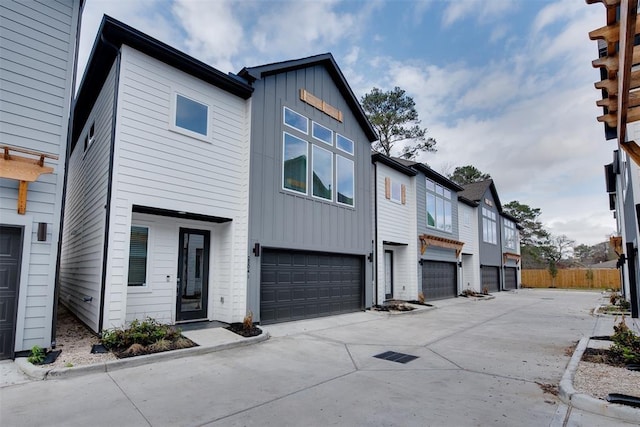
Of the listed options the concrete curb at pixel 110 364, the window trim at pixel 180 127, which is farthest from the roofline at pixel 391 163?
the concrete curb at pixel 110 364

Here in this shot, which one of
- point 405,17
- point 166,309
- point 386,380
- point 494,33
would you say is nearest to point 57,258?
point 166,309

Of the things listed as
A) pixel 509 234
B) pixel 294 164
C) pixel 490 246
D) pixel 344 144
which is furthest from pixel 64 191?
pixel 509 234

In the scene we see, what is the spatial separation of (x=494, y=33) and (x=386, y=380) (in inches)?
500

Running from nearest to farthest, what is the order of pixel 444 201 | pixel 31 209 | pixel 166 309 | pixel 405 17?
pixel 31 209 < pixel 166 309 < pixel 405 17 < pixel 444 201

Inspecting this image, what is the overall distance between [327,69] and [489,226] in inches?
718

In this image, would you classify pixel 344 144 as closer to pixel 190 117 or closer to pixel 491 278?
pixel 190 117

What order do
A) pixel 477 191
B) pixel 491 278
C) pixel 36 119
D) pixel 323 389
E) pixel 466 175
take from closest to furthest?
pixel 323 389
pixel 36 119
pixel 477 191
pixel 491 278
pixel 466 175

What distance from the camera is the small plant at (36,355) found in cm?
479

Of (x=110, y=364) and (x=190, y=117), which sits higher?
(x=190, y=117)

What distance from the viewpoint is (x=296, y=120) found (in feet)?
32.7

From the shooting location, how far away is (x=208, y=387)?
439 centimetres

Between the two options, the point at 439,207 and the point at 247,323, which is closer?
the point at 247,323

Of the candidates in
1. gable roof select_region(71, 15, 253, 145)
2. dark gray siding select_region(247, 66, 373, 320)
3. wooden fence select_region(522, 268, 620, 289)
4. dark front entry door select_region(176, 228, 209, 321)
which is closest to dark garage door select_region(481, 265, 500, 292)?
wooden fence select_region(522, 268, 620, 289)

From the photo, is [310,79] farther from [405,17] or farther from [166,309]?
[166,309]
